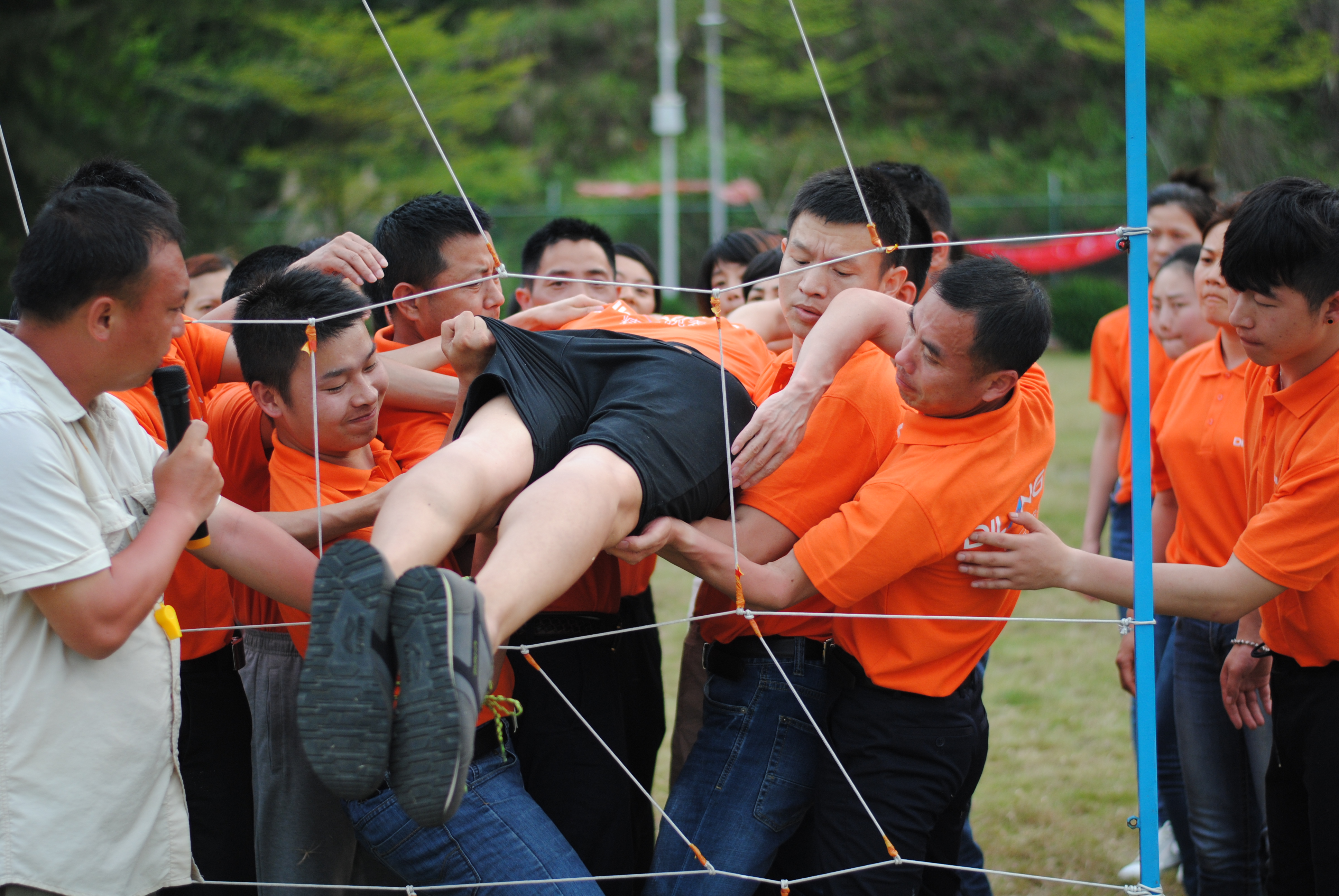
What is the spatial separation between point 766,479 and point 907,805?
73cm

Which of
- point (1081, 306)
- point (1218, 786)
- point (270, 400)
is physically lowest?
point (1218, 786)

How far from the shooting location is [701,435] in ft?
7.87

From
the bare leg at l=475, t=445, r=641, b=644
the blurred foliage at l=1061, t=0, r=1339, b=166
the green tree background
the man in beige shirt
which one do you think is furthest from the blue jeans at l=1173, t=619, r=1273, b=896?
the blurred foliage at l=1061, t=0, r=1339, b=166

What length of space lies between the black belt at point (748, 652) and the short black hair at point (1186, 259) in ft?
6.77

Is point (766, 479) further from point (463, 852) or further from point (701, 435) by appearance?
point (463, 852)

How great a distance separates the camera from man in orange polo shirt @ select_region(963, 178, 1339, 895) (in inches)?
88.3

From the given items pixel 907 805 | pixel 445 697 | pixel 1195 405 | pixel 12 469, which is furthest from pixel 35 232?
pixel 1195 405

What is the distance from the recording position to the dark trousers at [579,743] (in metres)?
2.59

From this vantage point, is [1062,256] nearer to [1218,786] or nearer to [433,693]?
[1218,786]

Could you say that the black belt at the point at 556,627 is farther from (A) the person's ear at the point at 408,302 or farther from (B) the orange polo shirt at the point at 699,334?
(A) the person's ear at the point at 408,302

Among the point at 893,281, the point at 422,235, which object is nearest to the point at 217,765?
the point at 422,235

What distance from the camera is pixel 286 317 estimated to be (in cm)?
245

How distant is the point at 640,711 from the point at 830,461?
3.30 feet

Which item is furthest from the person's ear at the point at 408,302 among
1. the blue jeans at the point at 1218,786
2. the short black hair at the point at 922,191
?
the blue jeans at the point at 1218,786
